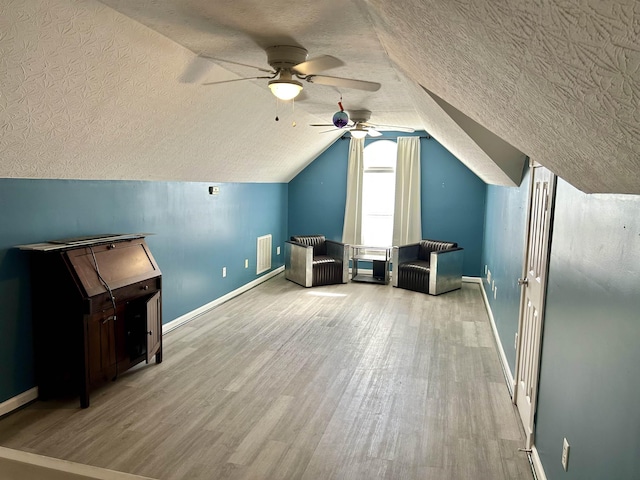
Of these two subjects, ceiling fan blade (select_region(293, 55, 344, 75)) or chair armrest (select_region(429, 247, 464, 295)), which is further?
chair armrest (select_region(429, 247, 464, 295))

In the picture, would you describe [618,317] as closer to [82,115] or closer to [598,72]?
[598,72]

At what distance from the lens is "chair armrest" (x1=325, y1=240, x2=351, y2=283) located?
7.78m

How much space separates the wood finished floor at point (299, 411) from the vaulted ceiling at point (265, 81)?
1.80m

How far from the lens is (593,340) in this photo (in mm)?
1896

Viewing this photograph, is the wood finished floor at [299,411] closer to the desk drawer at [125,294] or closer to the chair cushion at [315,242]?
the desk drawer at [125,294]

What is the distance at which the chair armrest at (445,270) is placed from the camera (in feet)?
23.2

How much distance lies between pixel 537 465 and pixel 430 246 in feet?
16.9

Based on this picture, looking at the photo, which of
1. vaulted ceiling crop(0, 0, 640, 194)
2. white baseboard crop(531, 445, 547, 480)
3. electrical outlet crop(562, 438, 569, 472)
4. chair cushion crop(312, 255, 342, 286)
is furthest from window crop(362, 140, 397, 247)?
electrical outlet crop(562, 438, 569, 472)

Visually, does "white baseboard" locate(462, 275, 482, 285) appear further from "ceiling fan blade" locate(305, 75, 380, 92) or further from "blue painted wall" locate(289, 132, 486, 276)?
"ceiling fan blade" locate(305, 75, 380, 92)

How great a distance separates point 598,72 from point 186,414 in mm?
3374

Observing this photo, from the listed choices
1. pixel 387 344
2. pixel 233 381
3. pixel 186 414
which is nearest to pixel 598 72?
pixel 186 414

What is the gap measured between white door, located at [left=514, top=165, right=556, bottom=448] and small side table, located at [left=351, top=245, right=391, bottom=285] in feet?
14.2

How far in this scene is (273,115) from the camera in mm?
5359

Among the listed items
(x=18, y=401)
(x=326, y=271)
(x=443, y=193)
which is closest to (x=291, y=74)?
(x=18, y=401)
